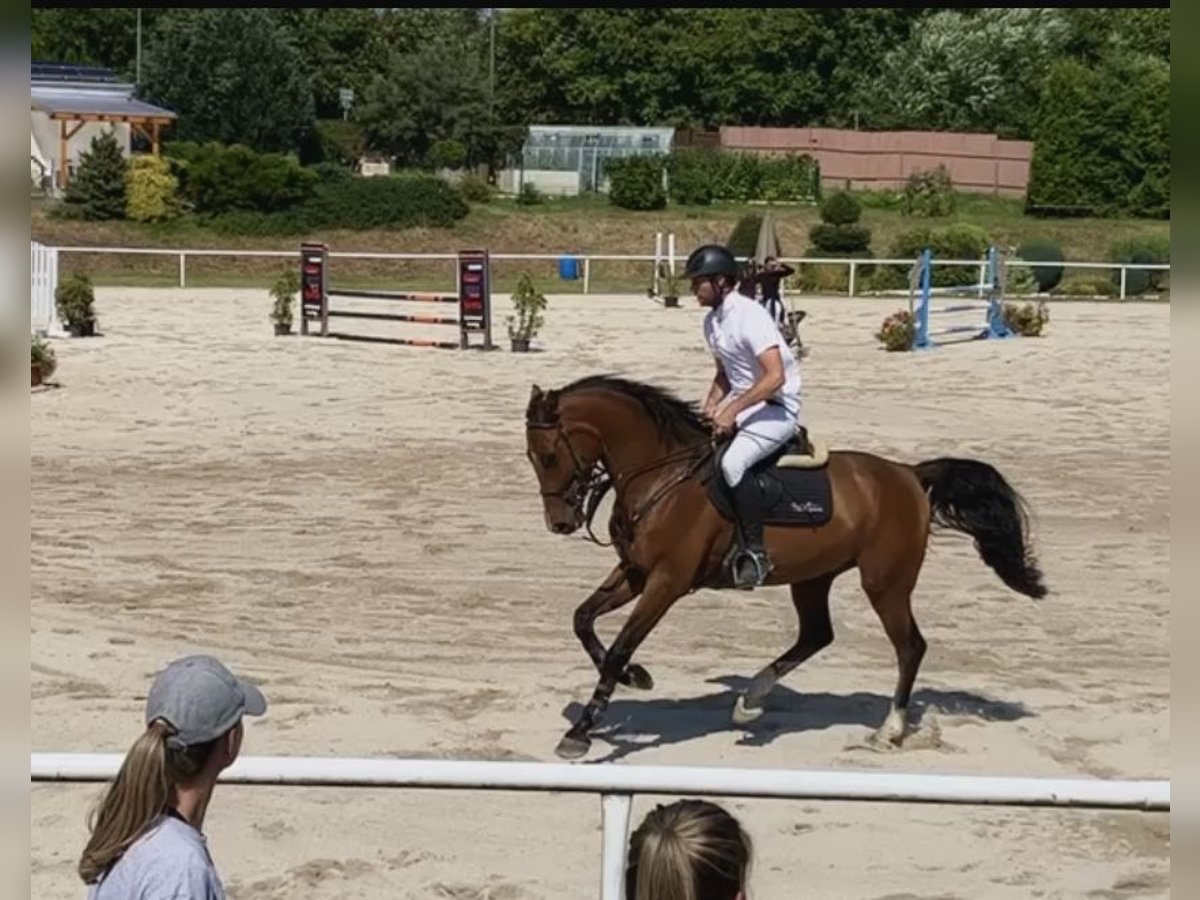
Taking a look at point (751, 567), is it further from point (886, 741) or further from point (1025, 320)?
point (1025, 320)

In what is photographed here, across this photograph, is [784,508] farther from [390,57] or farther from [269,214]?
[390,57]

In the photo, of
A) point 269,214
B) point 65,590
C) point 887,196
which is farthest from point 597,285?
point 65,590

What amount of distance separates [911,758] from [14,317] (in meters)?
6.58

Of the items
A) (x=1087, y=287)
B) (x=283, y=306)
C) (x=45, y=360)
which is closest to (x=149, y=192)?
(x=283, y=306)

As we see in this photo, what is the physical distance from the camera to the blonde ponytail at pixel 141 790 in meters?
2.64

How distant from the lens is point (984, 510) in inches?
317

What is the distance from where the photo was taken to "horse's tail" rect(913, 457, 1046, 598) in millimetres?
8031

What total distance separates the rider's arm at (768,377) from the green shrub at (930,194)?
43.0m

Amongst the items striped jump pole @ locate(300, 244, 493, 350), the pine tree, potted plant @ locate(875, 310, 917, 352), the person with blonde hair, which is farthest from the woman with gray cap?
the pine tree

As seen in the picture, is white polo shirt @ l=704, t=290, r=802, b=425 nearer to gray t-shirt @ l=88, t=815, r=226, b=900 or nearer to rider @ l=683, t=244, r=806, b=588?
rider @ l=683, t=244, r=806, b=588

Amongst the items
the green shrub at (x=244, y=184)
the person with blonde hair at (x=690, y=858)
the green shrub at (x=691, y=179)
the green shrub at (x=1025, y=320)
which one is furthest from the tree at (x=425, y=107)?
the person with blonde hair at (x=690, y=858)

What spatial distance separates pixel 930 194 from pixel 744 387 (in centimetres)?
4451

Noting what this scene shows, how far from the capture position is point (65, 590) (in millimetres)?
10625

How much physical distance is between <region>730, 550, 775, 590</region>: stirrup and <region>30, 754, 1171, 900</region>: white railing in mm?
4378
